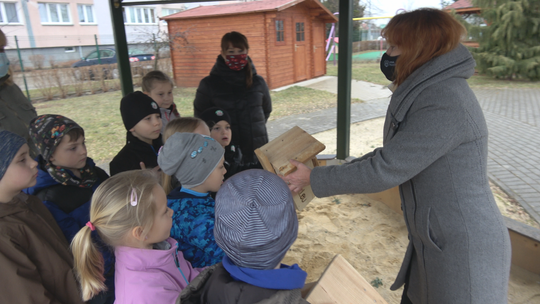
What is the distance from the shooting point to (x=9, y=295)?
1364mm

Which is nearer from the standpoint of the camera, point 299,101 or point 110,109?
point 110,109

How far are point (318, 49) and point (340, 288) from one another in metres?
17.2

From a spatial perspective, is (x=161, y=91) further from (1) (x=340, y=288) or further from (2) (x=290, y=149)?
(1) (x=340, y=288)

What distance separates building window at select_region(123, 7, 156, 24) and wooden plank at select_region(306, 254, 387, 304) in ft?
96.0

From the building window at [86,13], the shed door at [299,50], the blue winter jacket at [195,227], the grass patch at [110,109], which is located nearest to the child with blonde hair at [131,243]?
the blue winter jacket at [195,227]

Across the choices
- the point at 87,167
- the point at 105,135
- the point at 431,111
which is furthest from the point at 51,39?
the point at 431,111

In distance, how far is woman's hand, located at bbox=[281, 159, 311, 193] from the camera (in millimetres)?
1797

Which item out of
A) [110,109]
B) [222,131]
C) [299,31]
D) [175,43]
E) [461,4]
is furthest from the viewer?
[299,31]

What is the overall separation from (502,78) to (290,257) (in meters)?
12.9

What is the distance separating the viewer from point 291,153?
1.96 meters

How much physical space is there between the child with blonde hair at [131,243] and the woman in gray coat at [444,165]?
92 cm

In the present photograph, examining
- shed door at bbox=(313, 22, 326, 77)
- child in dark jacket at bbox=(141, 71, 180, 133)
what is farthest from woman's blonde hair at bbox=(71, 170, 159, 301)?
shed door at bbox=(313, 22, 326, 77)

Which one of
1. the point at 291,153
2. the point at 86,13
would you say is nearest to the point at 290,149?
the point at 291,153

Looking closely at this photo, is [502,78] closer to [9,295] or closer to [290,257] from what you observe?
[290,257]
